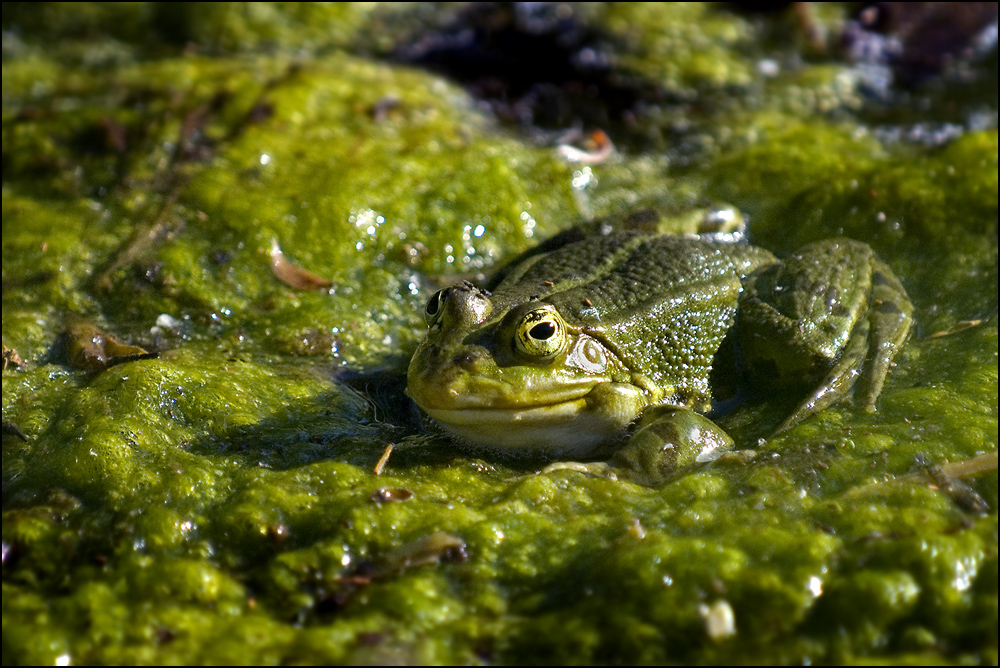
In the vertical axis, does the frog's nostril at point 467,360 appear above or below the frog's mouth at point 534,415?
above

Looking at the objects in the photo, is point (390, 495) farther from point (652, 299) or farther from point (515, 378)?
point (652, 299)

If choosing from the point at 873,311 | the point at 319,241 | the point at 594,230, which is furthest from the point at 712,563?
the point at 319,241

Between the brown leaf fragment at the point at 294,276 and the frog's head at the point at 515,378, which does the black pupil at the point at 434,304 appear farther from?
the brown leaf fragment at the point at 294,276

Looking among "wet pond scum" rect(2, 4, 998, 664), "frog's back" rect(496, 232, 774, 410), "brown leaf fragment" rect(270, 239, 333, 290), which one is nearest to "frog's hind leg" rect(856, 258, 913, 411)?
"wet pond scum" rect(2, 4, 998, 664)

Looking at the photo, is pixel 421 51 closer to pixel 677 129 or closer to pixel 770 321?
A: pixel 677 129

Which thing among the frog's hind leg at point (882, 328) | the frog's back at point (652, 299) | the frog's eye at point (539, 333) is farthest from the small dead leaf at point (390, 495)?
the frog's hind leg at point (882, 328)

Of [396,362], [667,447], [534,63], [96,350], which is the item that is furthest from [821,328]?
[534,63]

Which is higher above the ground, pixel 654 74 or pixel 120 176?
pixel 654 74
